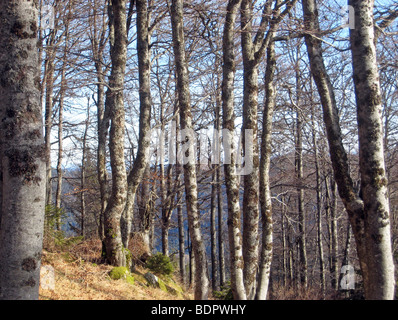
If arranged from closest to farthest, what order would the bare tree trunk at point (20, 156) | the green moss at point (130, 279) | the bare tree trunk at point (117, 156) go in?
the bare tree trunk at point (20, 156), the green moss at point (130, 279), the bare tree trunk at point (117, 156)

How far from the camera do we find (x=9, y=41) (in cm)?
321

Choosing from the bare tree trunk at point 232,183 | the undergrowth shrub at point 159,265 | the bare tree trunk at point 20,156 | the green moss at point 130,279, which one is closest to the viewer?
the bare tree trunk at point 20,156

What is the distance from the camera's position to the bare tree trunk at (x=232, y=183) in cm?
672

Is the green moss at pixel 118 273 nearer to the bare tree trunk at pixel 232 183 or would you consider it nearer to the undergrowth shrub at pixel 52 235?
the undergrowth shrub at pixel 52 235

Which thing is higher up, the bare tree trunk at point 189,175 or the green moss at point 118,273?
the bare tree trunk at point 189,175

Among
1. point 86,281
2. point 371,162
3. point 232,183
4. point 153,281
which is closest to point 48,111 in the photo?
point 153,281

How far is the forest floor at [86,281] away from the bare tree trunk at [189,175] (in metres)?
1.50

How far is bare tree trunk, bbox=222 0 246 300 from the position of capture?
6.72 meters

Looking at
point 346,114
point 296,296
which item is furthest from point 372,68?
point 346,114

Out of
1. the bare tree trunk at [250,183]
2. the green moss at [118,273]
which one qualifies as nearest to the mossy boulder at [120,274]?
the green moss at [118,273]

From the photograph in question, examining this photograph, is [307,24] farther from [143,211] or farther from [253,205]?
[143,211]
